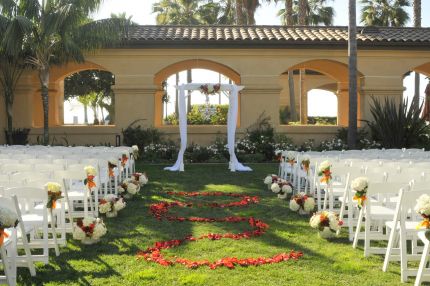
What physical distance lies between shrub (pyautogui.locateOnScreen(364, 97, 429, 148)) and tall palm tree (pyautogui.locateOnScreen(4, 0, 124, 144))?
932 centimetres

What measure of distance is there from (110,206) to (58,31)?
9.81 m

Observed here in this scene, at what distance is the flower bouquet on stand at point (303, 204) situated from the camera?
7854mm

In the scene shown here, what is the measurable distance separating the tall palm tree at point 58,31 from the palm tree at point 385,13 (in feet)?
68.8

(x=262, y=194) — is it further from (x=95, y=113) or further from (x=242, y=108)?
(x=95, y=113)

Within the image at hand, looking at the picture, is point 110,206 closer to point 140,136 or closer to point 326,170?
point 326,170

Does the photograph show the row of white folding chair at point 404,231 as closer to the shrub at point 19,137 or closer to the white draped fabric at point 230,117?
the white draped fabric at point 230,117

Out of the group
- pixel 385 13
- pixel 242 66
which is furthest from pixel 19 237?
pixel 385 13

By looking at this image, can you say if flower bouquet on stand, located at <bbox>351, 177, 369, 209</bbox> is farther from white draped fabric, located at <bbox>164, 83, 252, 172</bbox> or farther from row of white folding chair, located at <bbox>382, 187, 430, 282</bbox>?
white draped fabric, located at <bbox>164, 83, 252, 172</bbox>

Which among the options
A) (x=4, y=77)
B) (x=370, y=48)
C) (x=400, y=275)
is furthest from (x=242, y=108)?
(x=400, y=275)

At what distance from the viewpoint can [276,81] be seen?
61.4 ft

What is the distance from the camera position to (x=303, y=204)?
26.1ft

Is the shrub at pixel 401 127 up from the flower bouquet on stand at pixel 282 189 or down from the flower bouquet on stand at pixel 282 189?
up

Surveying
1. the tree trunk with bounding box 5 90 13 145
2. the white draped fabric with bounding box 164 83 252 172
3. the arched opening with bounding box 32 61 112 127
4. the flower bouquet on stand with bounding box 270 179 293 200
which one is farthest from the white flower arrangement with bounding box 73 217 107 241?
the arched opening with bounding box 32 61 112 127

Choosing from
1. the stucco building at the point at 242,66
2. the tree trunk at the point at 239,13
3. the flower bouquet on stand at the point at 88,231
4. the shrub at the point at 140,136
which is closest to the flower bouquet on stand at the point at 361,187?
the flower bouquet on stand at the point at 88,231
